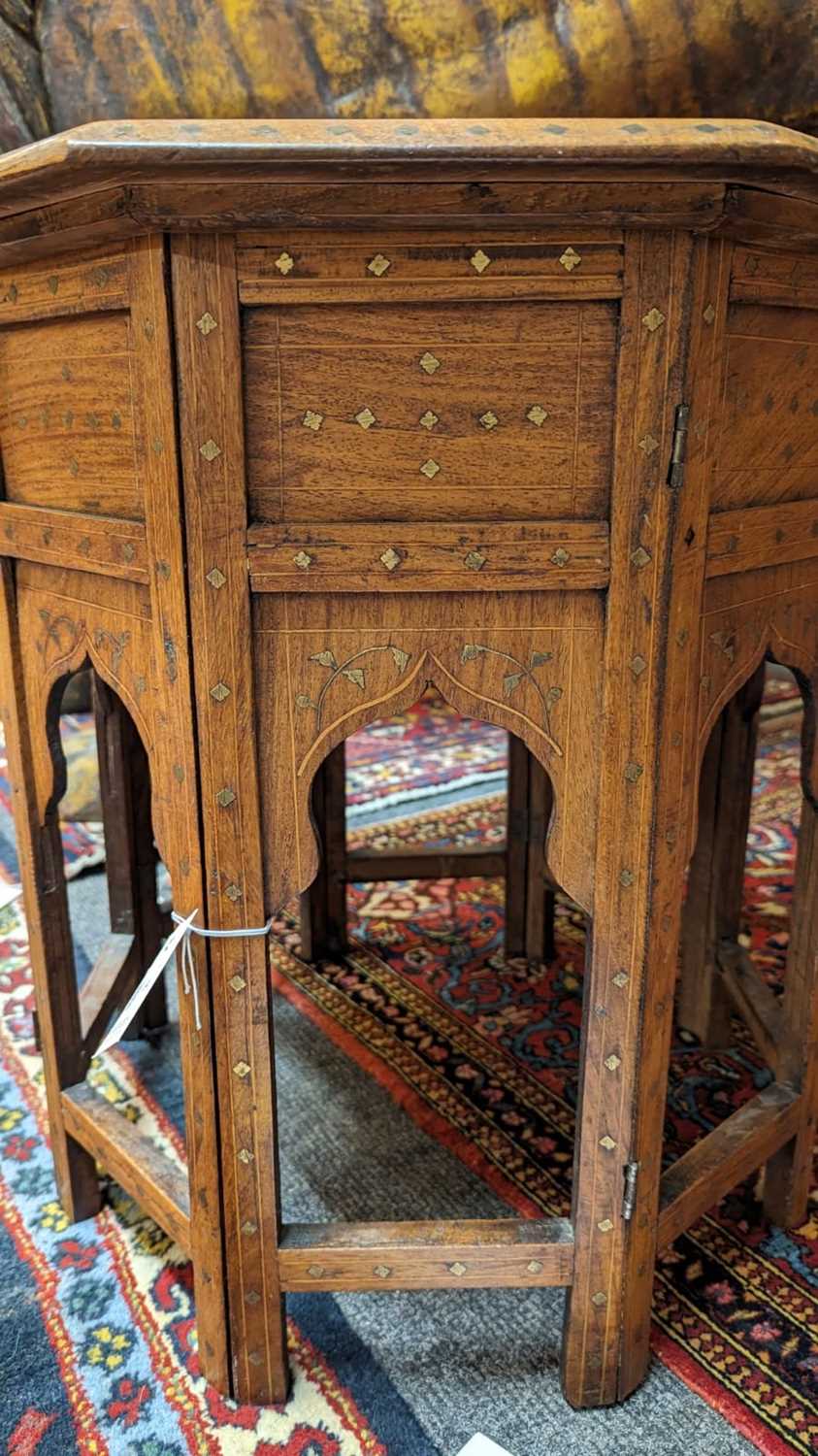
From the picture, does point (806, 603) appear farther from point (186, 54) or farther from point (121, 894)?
point (121, 894)

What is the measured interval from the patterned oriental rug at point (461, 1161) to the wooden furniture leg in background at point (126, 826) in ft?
1.00

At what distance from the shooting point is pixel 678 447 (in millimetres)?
1150

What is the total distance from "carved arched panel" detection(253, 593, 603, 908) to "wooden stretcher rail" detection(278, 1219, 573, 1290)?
0.59 metres

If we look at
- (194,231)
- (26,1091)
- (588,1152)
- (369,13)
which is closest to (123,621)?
(194,231)

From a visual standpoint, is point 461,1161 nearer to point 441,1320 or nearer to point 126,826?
point 441,1320

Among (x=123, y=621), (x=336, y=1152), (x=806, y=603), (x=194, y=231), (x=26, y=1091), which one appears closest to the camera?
(x=194, y=231)

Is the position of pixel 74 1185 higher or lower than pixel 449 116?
lower

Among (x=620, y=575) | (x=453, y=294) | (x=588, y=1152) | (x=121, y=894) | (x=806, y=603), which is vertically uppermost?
(x=453, y=294)

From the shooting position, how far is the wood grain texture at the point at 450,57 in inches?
43.1

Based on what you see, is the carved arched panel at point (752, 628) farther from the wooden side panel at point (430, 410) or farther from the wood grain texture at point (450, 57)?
the wood grain texture at point (450, 57)

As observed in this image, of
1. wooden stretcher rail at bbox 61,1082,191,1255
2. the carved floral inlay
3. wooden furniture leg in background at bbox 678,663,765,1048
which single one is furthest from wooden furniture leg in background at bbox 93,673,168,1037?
wooden furniture leg in background at bbox 678,663,765,1048

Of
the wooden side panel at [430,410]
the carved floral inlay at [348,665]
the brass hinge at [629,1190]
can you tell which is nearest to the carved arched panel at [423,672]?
the carved floral inlay at [348,665]

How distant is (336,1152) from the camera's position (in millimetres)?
1988

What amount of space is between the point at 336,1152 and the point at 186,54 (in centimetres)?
173
